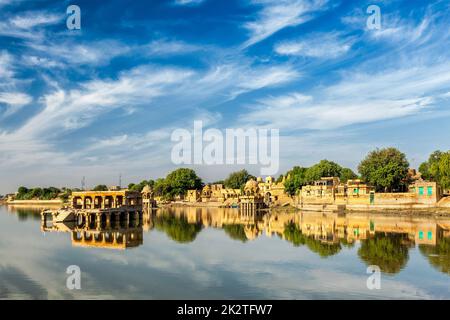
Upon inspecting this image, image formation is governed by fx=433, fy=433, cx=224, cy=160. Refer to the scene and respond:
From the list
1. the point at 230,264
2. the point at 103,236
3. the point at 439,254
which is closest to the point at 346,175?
the point at 103,236

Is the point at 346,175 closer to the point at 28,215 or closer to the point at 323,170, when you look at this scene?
the point at 323,170

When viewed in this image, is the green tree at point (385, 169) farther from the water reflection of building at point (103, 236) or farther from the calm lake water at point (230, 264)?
the water reflection of building at point (103, 236)

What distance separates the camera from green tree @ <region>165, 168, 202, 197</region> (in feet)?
335

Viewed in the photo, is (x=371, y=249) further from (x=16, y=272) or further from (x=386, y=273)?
(x=16, y=272)

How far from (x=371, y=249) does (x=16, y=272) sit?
61.2 ft

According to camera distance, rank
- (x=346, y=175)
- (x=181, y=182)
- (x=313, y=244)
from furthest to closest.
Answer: (x=181, y=182)
(x=346, y=175)
(x=313, y=244)

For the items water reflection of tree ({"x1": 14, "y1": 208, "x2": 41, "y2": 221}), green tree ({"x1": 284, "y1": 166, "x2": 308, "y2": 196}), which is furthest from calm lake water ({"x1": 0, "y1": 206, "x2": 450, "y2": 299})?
green tree ({"x1": 284, "y1": 166, "x2": 308, "y2": 196})

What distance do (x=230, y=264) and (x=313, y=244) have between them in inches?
351

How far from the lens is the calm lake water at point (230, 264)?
15.6m

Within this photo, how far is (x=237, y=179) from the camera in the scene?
10656cm
